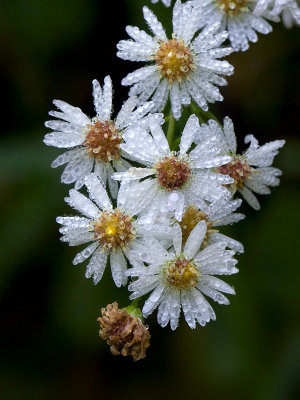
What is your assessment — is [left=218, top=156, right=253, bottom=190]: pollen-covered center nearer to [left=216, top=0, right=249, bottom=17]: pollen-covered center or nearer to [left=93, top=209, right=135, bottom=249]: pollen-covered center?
[left=93, top=209, right=135, bottom=249]: pollen-covered center

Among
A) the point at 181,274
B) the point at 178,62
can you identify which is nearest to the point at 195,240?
the point at 181,274

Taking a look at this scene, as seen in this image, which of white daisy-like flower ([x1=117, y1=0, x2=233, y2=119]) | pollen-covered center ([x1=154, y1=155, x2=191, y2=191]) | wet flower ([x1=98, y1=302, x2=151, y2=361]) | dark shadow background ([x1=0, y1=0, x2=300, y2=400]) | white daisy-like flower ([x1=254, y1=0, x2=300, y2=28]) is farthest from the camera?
dark shadow background ([x1=0, y1=0, x2=300, y2=400])

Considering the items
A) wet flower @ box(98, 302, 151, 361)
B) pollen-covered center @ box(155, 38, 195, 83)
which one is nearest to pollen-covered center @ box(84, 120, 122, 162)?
pollen-covered center @ box(155, 38, 195, 83)

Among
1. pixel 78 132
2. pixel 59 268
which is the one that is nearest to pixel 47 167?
pixel 59 268

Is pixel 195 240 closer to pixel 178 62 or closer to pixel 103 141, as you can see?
pixel 103 141

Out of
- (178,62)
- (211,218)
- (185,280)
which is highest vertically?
(178,62)

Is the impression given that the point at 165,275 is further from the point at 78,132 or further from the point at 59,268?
the point at 59,268
